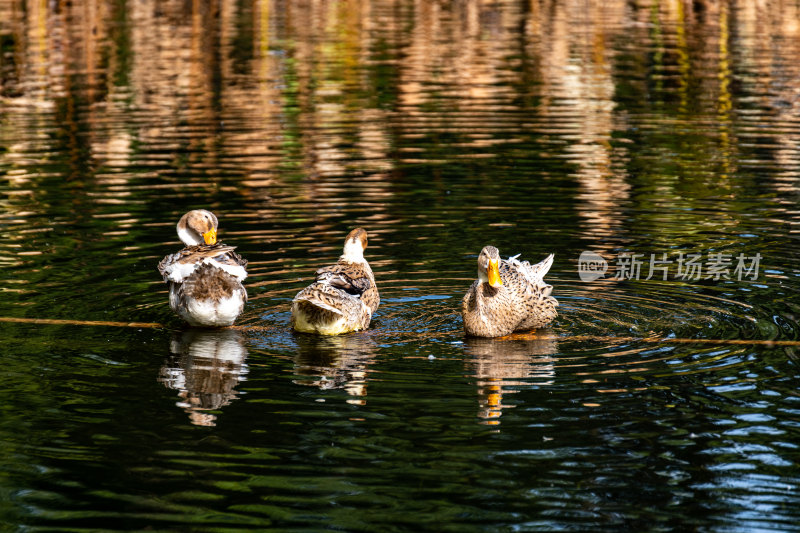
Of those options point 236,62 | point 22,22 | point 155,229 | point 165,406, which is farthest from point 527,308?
point 22,22

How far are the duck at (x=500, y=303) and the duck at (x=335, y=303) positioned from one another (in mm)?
939

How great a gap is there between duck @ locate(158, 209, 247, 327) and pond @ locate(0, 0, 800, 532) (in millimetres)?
234

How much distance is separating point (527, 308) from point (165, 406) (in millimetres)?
3577

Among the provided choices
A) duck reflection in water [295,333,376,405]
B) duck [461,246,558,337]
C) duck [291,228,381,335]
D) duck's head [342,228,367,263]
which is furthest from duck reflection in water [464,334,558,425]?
duck's head [342,228,367,263]

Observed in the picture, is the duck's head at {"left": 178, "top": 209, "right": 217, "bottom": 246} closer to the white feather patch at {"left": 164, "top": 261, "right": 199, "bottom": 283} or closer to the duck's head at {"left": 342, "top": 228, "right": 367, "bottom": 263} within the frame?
the white feather patch at {"left": 164, "top": 261, "right": 199, "bottom": 283}

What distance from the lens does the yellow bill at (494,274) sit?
11031 mm

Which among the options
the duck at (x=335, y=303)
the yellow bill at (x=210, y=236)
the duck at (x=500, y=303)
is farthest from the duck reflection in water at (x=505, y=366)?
the yellow bill at (x=210, y=236)

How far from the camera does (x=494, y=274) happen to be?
11.1m

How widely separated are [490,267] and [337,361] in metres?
1.75

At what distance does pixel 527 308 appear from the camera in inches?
438

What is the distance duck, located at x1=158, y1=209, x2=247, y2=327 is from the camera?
11266mm

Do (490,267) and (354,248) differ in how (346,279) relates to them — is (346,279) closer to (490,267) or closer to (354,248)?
(354,248)

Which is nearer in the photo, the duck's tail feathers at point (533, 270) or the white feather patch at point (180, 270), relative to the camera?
the white feather patch at point (180, 270)

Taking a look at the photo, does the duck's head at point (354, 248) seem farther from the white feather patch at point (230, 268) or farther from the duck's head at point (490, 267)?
the duck's head at point (490, 267)
